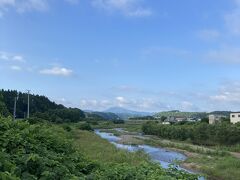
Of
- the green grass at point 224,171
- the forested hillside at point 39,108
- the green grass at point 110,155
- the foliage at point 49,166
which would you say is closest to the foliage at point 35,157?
the foliage at point 49,166

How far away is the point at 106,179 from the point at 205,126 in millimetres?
58530

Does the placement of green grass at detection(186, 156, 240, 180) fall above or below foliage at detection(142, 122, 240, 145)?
below

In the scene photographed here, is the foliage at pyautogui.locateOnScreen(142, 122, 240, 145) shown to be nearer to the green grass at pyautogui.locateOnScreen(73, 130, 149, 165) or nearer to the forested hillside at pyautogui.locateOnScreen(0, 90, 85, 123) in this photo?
the green grass at pyautogui.locateOnScreen(73, 130, 149, 165)

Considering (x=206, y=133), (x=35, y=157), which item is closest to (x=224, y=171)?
(x=35, y=157)

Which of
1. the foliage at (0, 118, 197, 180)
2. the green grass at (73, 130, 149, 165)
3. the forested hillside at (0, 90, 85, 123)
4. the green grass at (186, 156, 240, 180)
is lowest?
the green grass at (186, 156, 240, 180)

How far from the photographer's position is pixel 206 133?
212ft

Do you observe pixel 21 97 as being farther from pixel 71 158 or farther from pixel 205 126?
pixel 71 158

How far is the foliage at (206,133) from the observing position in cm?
5884

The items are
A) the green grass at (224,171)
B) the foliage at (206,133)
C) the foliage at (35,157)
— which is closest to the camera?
the foliage at (35,157)

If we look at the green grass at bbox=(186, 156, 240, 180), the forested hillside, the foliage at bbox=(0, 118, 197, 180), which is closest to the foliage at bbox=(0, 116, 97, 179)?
the foliage at bbox=(0, 118, 197, 180)

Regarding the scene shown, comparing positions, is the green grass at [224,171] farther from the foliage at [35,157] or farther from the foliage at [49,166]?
the foliage at [49,166]

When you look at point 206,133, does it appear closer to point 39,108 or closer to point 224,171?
point 224,171

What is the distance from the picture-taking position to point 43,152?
1062 centimetres

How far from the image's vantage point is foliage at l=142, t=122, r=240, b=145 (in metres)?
58.8
